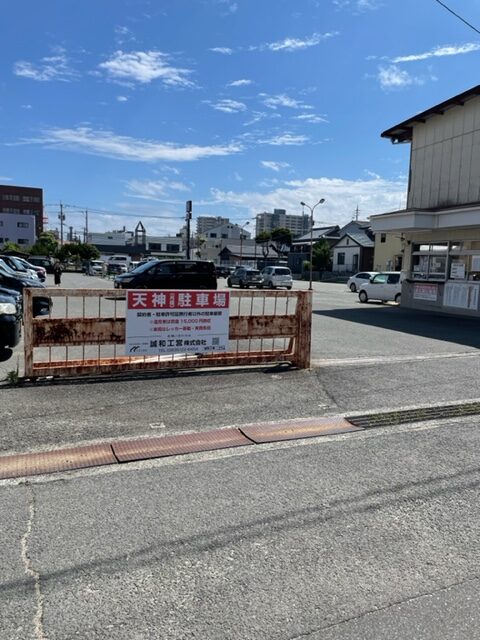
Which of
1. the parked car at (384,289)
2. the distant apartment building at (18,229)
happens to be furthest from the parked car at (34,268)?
the distant apartment building at (18,229)

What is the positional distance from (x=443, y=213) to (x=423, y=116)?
4702mm

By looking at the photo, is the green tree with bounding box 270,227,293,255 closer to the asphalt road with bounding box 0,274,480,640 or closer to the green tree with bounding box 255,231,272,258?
the green tree with bounding box 255,231,272,258

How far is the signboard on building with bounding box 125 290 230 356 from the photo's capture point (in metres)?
7.00

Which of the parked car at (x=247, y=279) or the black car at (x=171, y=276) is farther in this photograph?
the parked car at (x=247, y=279)

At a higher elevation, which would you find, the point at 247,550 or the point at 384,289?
the point at 384,289

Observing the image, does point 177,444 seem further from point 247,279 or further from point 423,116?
point 247,279

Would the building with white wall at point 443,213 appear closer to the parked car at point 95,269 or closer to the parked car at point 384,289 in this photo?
the parked car at point 384,289

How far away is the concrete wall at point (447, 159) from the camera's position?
18.3 metres

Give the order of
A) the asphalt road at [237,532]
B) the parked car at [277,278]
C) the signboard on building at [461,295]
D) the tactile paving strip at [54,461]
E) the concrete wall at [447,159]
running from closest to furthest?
the asphalt road at [237,532]
the tactile paving strip at [54,461]
the signboard on building at [461,295]
the concrete wall at [447,159]
the parked car at [277,278]

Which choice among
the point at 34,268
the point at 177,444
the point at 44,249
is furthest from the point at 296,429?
the point at 44,249

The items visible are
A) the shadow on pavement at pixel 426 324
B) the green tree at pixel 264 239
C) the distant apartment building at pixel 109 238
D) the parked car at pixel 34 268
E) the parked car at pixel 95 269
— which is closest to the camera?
the shadow on pavement at pixel 426 324

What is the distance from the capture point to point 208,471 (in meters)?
4.34

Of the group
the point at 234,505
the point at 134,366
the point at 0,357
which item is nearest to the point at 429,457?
the point at 234,505

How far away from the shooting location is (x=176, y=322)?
7246 mm
